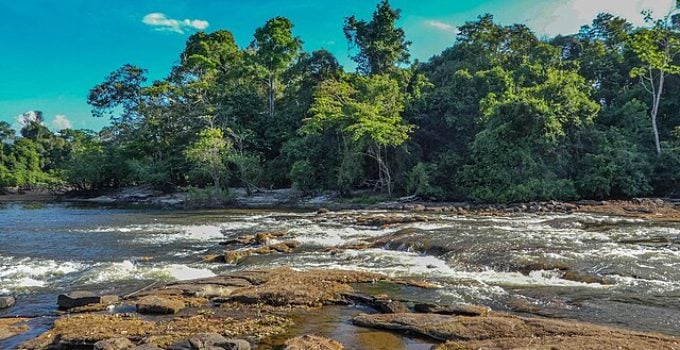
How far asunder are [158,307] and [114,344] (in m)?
2.29

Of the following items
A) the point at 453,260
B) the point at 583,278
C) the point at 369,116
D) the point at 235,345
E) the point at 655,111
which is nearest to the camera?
the point at 235,345

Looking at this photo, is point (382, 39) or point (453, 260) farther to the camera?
point (382, 39)

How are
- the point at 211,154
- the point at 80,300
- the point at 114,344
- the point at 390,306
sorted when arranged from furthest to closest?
the point at 211,154 → the point at 80,300 → the point at 390,306 → the point at 114,344

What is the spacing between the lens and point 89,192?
56.8 metres

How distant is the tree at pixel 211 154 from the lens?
40750mm

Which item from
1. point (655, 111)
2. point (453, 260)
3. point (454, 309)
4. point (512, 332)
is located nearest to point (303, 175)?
point (655, 111)

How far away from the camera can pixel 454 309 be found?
8891mm

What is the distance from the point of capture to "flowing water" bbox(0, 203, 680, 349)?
396 inches

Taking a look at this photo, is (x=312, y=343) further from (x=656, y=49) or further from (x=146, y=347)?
(x=656, y=49)

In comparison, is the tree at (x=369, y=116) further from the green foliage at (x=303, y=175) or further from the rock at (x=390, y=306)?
the rock at (x=390, y=306)

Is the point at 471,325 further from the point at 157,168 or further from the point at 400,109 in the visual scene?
the point at 157,168

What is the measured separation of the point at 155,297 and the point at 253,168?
33907 mm

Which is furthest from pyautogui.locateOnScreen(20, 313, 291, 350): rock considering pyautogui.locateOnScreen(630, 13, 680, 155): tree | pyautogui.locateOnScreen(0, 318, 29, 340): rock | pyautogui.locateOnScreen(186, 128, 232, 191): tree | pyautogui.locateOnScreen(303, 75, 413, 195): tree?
pyautogui.locateOnScreen(630, 13, 680, 155): tree

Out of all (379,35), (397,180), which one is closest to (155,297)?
(397,180)
